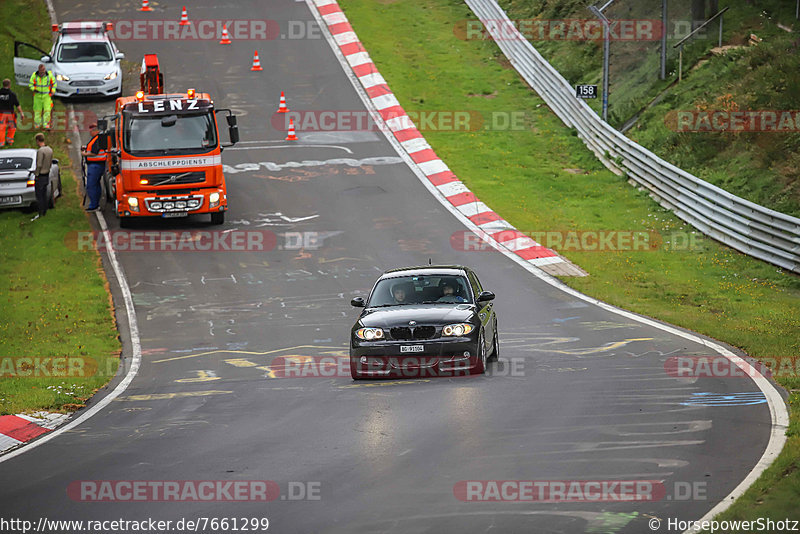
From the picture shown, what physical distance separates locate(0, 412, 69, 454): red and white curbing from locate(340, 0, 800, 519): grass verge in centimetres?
798

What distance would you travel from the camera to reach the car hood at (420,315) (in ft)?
46.9

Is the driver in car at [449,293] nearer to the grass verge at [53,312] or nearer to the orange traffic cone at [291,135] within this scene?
the grass verge at [53,312]

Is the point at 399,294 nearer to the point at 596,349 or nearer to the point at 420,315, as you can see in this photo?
the point at 420,315

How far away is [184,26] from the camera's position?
4253 cm

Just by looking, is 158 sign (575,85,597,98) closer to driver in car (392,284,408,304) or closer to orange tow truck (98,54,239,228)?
orange tow truck (98,54,239,228)

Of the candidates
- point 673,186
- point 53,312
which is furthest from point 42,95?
point 673,186

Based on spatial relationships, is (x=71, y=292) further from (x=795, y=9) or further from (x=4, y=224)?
(x=795, y=9)

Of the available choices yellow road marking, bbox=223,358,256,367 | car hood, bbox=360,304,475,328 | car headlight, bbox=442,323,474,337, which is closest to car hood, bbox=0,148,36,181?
yellow road marking, bbox=223,358,256,367

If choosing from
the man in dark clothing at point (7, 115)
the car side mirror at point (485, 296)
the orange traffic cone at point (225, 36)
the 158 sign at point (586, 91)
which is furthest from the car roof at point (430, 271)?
the orange traffic cone at point (225, 36)

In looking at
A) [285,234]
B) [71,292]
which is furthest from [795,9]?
[71,292]

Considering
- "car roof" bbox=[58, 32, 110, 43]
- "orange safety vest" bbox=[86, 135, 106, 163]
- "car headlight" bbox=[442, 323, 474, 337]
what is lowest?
"car headlight" bbox=[442, 323, 474, 337]

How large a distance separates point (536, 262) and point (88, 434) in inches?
514

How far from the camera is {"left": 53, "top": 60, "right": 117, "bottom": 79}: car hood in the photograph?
34.3 meters

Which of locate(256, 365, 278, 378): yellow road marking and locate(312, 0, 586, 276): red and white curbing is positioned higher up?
locate(312, 0, 586, 276): red and white curbing
